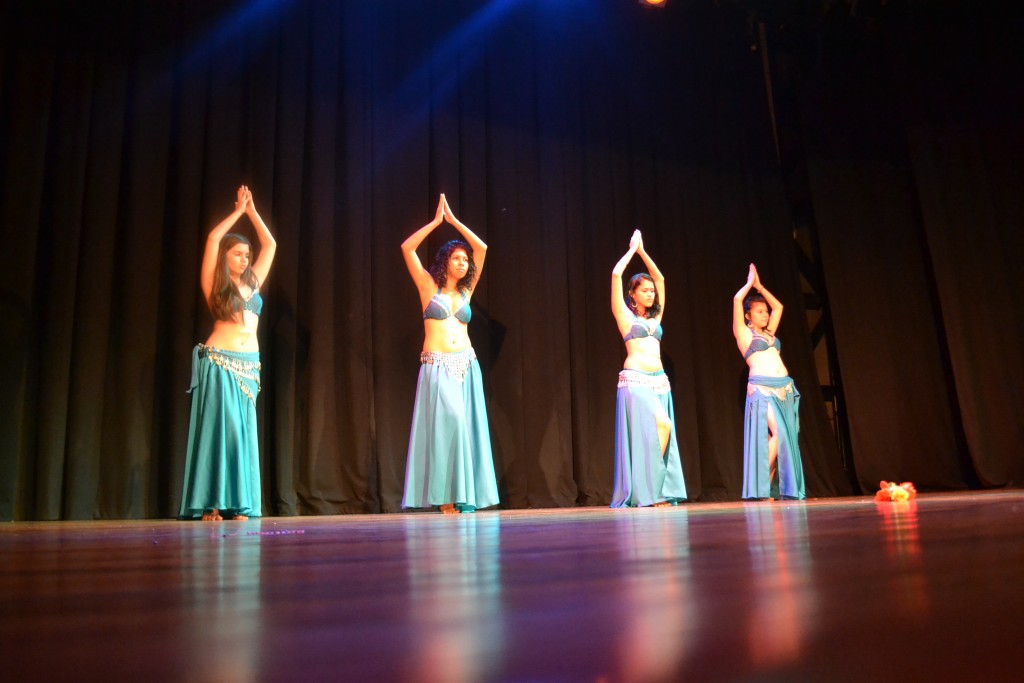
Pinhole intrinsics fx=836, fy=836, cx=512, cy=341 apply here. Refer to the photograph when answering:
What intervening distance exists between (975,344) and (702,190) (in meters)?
1.82

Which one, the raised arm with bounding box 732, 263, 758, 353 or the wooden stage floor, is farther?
the raised arm with bounding box 732, 263, 758, 353

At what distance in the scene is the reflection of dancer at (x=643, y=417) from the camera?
387 cm

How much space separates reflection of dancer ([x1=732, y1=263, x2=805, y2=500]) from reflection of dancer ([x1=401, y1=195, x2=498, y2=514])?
1531 mm

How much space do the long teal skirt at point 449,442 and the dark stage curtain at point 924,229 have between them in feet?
8.07

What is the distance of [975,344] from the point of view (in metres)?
4.88

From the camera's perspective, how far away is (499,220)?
4.31 metres

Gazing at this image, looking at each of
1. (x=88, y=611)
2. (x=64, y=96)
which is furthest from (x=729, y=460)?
(x=88, y=611)

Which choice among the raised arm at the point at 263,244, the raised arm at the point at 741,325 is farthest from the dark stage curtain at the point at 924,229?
the raised arm at the point at 263,244

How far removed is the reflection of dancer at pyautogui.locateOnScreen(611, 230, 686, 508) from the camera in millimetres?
3871

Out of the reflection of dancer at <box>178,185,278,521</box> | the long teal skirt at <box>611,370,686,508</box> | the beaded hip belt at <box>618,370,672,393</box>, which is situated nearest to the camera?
the reflection of dancer at <box>178,185,278,521</box>

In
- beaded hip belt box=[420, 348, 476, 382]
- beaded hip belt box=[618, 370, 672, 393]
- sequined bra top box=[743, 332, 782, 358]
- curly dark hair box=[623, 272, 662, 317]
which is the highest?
curly dark hair box=[623, 272, 662, 317]

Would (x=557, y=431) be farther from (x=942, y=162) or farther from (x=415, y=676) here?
(x=415, y=676)

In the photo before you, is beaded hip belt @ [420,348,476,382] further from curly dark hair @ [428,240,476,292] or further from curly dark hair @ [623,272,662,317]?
curly dark hair @ [623,272,662,317]

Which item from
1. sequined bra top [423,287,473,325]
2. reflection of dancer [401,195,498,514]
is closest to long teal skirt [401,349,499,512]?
reflection of dancer [401,195,498,514]
